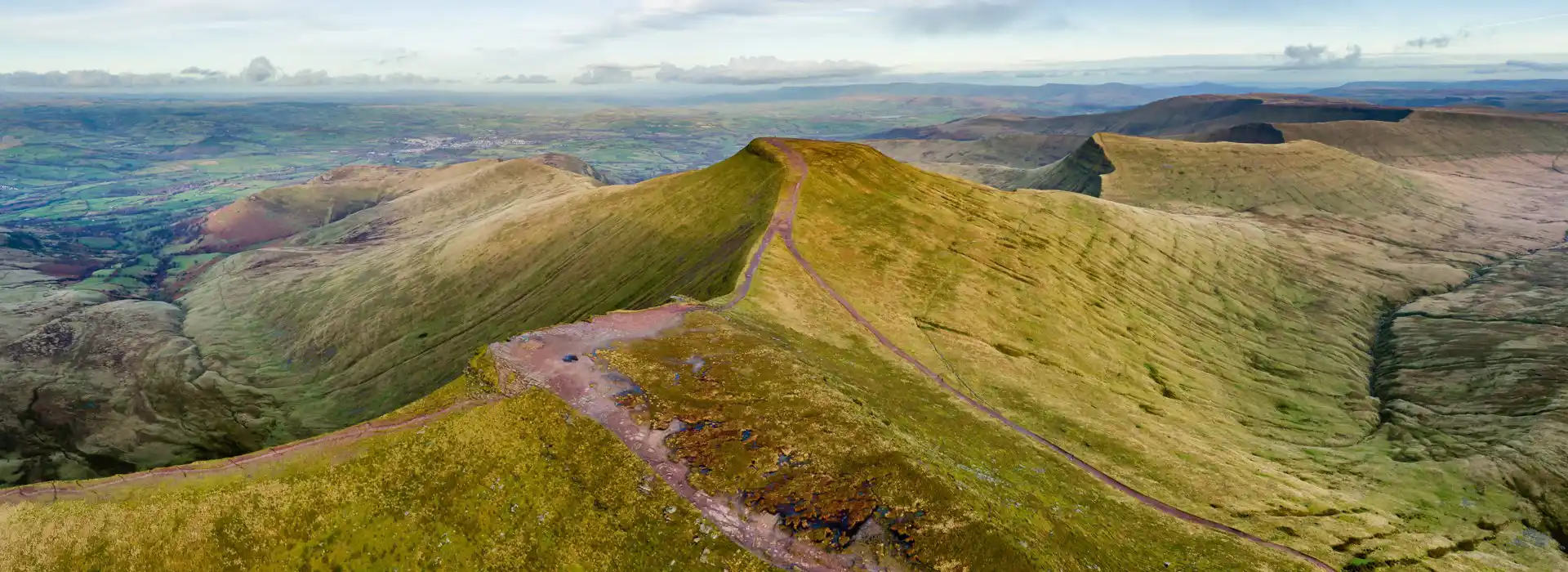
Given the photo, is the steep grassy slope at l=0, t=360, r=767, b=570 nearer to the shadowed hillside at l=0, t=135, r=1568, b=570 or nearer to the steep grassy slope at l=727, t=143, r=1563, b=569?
the shadowed hillside at l=0, t=135, r=1568, b=570

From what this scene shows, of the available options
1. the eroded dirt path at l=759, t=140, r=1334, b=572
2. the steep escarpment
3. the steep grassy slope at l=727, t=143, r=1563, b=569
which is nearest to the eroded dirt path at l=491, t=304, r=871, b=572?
the eroded dirt path at l=759, t=140, r=1334, b=572

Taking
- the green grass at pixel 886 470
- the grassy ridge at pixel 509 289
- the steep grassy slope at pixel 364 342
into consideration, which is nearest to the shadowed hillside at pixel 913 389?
the green grass at pixel 886 470

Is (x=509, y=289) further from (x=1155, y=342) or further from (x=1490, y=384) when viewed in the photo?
(x=1490, y=384)

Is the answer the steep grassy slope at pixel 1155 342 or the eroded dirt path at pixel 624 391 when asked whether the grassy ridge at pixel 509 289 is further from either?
the eroded dirt path at pixel 624 391

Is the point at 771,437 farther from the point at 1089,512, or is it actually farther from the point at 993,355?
the point at 993,355

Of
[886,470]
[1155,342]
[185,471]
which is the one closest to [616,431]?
[886,470]
